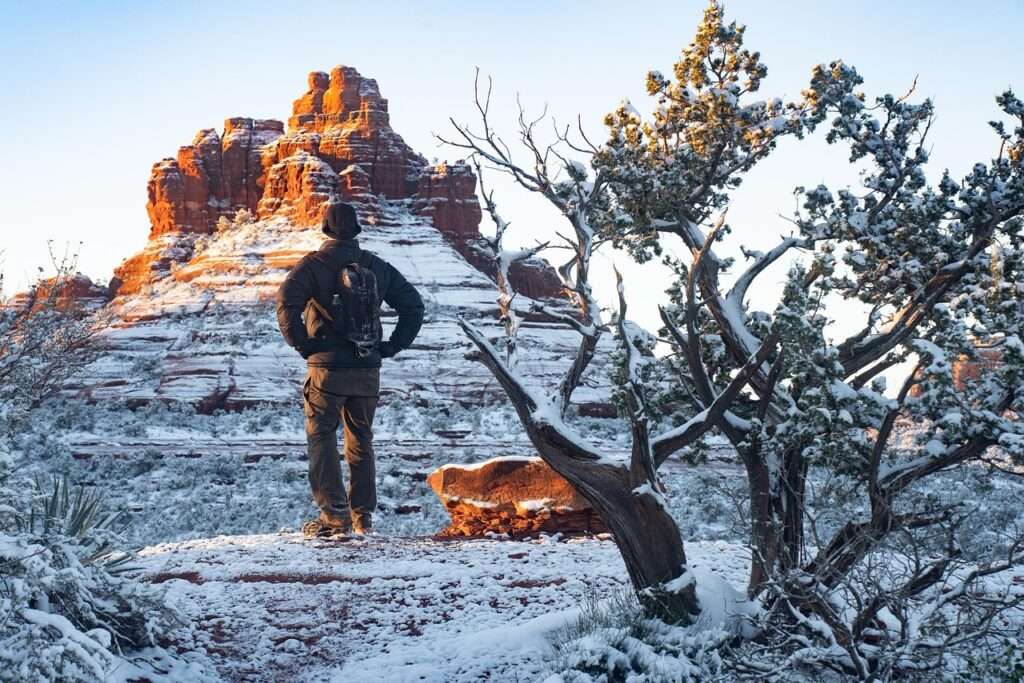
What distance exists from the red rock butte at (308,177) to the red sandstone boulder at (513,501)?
46139 mm

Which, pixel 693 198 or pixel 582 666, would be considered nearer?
pixel 582 666

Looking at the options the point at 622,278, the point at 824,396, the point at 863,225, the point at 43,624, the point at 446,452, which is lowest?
the point at 446,452

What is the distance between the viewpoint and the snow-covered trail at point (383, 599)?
4996 mm

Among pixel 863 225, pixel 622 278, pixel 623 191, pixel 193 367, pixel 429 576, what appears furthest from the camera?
pixel 193 367

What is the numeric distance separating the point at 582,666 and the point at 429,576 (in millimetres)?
2595

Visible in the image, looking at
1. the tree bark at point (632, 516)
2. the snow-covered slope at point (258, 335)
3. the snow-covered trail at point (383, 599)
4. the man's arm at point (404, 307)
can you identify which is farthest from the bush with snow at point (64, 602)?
the snow-covered slope at point (258, 335)

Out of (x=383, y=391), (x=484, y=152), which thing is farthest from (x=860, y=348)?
(x=383, y=391)

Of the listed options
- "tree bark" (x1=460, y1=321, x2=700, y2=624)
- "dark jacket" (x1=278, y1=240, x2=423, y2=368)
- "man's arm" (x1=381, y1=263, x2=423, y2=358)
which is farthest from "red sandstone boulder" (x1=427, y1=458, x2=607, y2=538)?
"tree bark" (x1=460, y1=321, x2=700, y2=624)

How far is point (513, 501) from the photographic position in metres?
9.22

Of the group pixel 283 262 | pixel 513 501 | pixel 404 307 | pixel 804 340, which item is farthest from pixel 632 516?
pixel 283 262

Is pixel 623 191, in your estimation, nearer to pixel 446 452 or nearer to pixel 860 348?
pixel 860 348

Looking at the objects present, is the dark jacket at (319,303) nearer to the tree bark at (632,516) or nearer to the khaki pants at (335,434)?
the khaki pants at (335,434)

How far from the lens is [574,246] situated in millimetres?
5598

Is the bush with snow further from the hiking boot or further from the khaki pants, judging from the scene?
the hiking boot
